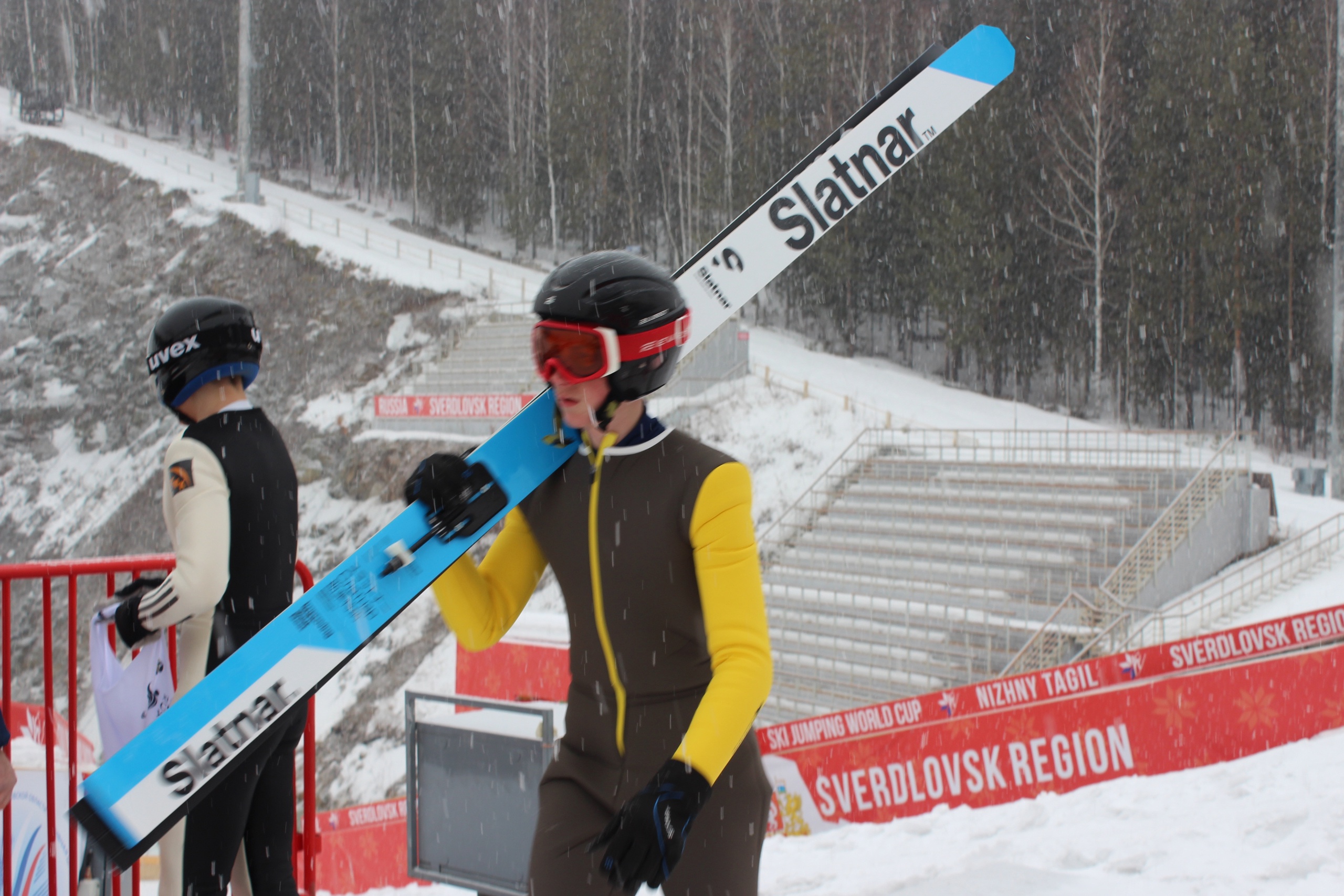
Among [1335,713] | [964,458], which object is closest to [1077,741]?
[1335,713]

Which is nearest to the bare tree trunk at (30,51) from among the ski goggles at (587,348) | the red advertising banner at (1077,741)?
the red advertising banner at (1077,741)

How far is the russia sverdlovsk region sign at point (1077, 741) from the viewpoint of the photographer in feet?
18.9

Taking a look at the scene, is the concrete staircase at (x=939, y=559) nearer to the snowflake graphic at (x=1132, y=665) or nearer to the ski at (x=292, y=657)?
the snowflake graphic at (x=1132, y=665)

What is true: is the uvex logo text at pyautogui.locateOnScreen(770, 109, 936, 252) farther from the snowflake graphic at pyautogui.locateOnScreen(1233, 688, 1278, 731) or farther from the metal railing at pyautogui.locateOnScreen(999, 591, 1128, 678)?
the metal railing at pyautogui.locateOnScreen(999, 591, 1128, 678)

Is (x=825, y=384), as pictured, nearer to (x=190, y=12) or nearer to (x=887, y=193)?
(x=887, y=193)

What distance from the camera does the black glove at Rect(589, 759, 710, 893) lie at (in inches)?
55.4

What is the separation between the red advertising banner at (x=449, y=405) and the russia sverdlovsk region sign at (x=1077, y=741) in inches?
447

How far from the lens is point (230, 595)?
7.61ft

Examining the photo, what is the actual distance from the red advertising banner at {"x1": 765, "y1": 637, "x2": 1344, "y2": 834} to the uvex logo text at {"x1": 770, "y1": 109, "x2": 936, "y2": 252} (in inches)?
170

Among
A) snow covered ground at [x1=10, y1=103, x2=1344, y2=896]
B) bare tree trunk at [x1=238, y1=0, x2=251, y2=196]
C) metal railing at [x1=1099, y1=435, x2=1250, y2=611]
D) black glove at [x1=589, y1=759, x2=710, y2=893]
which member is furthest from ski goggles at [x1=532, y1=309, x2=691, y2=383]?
bare tree trunk at [x1=238, y1=0, x2=251, y2=196]

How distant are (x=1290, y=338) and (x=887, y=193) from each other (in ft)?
39.1

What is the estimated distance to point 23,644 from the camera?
19625mm

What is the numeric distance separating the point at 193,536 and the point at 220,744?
46 centimetres

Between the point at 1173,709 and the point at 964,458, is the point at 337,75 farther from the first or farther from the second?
the point at 1173,709
